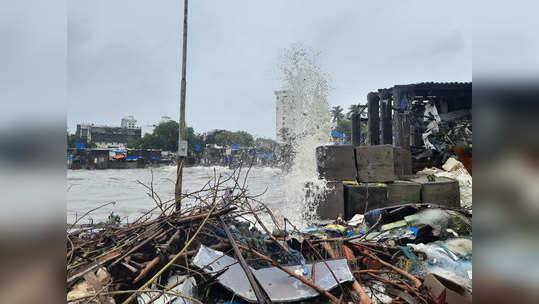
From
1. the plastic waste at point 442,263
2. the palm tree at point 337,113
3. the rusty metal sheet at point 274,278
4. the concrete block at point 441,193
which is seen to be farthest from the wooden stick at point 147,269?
the palm tree at point 337,113

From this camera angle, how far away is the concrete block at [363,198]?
6.10m

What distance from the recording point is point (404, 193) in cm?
617

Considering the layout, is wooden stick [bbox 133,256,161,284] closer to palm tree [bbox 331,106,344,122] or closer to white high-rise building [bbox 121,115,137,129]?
palm tree [bbox 331,106,344,122]

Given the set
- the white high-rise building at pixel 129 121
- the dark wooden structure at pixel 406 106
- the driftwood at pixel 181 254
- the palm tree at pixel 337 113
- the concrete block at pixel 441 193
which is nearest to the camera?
the driftwood at pixel 181 254

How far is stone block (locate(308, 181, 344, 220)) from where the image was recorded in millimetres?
6133

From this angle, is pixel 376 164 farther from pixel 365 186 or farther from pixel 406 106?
pixel 406 106

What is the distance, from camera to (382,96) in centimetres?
1317

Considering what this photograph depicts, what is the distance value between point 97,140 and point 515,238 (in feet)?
205

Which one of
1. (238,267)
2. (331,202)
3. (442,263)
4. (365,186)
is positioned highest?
(365,186)

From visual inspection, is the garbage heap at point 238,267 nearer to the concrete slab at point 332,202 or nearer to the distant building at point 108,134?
the concrete slab at point 332,202

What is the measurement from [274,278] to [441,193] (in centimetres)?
568

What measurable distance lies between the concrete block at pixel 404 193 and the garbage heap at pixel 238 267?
8.17 feet

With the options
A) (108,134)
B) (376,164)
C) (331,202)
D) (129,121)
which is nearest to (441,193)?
(376,164)

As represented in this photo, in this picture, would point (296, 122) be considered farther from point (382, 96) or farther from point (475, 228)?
point (475, 228)
